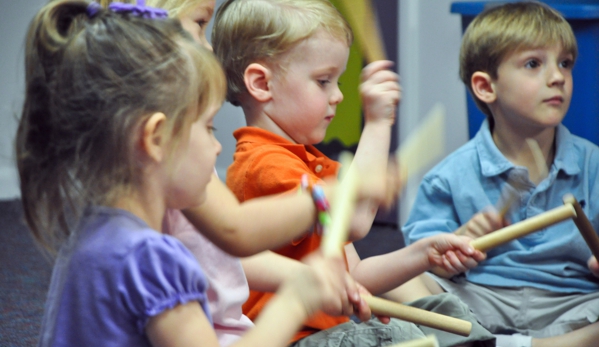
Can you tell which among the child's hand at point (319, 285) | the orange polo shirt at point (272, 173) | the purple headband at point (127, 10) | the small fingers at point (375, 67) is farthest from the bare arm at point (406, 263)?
the purple headband at point (127, 10)

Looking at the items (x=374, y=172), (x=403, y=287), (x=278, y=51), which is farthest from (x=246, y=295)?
(x=403, y=287)

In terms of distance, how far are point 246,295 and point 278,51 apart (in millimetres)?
293

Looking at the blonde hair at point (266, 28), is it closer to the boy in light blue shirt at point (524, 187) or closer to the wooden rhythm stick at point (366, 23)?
the wooden rhythm stick at point (366, 23)

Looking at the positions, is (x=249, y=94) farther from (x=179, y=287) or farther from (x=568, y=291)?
(x=568, y=291)

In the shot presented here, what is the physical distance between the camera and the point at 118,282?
535mm

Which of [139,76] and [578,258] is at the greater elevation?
[139,76]

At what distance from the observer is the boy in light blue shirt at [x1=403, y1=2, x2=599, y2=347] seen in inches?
42.4

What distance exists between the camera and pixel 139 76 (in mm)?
557

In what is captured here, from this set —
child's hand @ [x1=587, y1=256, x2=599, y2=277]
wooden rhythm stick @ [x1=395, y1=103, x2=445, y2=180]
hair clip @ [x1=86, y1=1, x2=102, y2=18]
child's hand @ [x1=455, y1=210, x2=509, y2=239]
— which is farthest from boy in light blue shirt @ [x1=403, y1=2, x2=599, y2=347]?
hair clip @ [x1=86, y1=1, x2=102, y2=18]

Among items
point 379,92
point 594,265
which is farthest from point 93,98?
point 594,265

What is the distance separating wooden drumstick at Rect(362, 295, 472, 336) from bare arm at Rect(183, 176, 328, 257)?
0.34ft

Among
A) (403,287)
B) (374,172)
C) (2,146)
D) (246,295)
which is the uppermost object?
(374,172)

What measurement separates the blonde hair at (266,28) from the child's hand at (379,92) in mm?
122

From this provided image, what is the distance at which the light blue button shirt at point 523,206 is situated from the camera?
1097 millimetres
